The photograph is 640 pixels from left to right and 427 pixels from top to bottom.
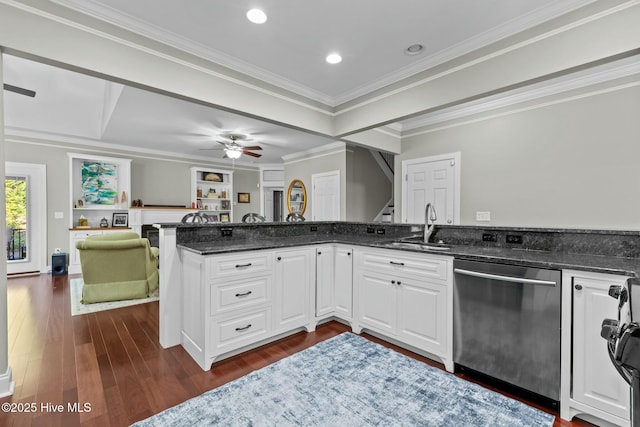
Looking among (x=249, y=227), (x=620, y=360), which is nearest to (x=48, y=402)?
(x=249, y=227)

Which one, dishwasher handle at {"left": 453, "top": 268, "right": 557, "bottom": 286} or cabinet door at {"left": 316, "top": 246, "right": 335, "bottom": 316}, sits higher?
dishwasher handle at {"left": 453, "top": 268, "right": 557, "bottom": 286}

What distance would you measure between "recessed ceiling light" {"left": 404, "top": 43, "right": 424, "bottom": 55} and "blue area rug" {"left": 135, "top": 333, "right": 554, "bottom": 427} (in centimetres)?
268

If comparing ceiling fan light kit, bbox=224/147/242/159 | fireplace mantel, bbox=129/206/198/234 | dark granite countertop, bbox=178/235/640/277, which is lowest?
dark granite countertop, bbox=178/235/640/277

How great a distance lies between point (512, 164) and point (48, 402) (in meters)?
5.11

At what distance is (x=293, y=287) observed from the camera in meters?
2.81

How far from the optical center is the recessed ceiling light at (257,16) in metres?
2.03

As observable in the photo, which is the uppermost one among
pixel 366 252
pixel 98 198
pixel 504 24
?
pixel 504 24

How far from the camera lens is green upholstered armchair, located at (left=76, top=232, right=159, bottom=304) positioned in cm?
379

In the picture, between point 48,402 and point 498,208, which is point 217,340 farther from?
point 498,208

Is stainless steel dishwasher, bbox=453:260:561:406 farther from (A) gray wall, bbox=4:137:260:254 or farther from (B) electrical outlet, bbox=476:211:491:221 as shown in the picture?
(A) gray wall, bbox=4:137:260:254

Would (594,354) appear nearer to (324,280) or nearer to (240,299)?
(324,280)

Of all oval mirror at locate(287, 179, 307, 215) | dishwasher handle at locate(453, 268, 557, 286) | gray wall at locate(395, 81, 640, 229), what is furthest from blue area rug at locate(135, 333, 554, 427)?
oval mirror at locate(287, 179, 307, 215)

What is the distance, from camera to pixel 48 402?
6.09ft

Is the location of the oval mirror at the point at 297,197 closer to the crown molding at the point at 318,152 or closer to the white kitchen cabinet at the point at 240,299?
the crown molding at the point at 318,152
